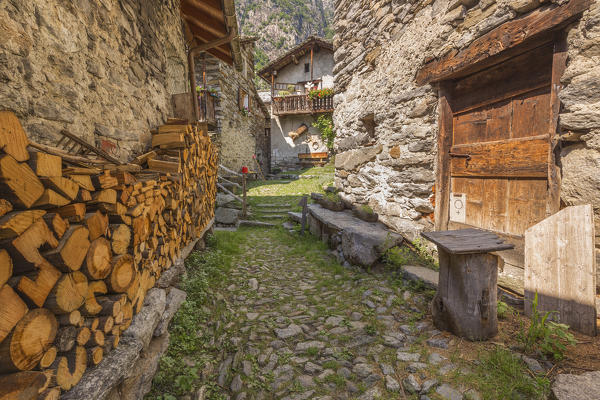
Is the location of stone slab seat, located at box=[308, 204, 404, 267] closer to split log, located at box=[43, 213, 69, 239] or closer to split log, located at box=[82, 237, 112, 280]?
split log, located at box=[82, 237, 112, 280]

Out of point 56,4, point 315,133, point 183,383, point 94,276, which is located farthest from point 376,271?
point 315,133

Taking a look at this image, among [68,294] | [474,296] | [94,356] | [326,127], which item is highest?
[326,127]

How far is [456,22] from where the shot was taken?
2971mm

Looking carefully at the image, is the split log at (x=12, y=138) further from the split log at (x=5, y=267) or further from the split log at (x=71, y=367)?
the split log at (x=71, y=367)

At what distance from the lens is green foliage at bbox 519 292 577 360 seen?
171cm

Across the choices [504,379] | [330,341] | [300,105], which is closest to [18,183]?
[330,341]

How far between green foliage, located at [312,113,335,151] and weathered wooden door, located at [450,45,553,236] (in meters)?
12.6

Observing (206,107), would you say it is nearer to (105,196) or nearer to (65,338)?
(105,196)

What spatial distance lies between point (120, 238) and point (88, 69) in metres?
1.63

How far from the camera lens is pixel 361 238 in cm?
369

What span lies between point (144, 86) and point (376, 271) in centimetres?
383

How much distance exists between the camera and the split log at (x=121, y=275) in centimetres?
148

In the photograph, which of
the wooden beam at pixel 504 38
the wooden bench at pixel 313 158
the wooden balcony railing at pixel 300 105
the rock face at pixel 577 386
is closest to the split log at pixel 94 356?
the rock face at pixel 577 386

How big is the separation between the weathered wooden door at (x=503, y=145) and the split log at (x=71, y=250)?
11.7 feet
